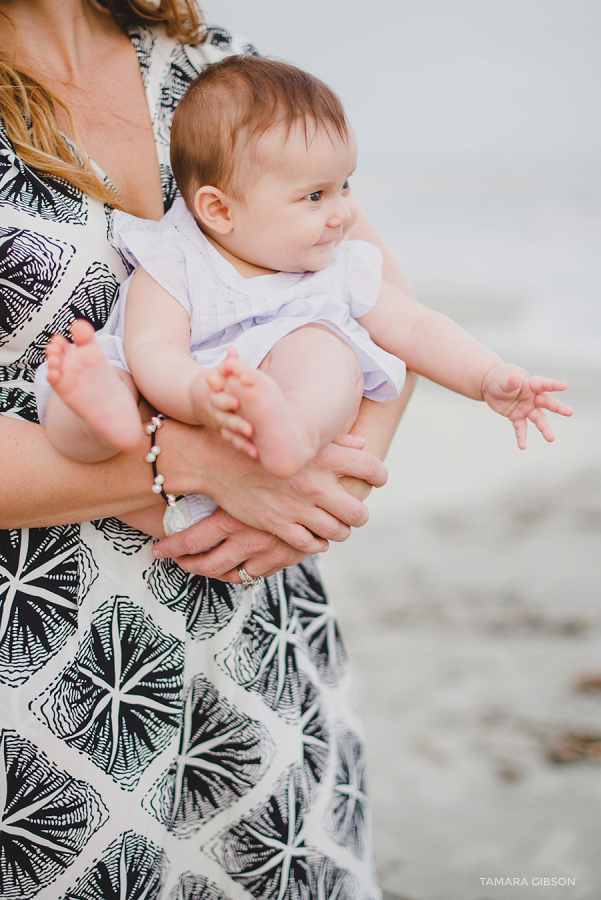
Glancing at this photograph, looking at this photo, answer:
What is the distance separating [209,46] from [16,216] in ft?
2.36

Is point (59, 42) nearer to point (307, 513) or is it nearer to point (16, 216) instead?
point (16, 216)

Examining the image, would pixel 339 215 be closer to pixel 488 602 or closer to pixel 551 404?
pixel 551 404

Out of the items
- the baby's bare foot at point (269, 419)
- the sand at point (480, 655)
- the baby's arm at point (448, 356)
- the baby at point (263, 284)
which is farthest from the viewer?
the sand at point (480, 655)

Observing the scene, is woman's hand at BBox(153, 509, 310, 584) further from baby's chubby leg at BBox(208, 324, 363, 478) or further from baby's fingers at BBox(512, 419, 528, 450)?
baby's fingers at BBox(512, 419, 528, 450)

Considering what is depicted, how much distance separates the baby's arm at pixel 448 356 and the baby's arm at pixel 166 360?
1.41 feet

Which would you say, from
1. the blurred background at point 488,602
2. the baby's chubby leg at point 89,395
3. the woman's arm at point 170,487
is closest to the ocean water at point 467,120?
the blurred background at point 488,602

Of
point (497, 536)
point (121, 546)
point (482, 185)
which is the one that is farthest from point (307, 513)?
point (482, 185)

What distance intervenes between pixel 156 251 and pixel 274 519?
498mm

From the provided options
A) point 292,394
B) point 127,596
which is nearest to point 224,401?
point 292,394

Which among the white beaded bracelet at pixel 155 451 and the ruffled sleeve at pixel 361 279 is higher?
the ruffled sleeve at pixel 361 279

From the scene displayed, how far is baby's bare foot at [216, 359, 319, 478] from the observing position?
79 centimetres

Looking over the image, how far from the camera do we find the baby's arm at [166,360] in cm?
87

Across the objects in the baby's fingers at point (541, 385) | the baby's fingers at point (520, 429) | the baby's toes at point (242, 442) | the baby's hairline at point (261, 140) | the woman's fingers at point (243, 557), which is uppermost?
the baby's hairline at point (261, 140)

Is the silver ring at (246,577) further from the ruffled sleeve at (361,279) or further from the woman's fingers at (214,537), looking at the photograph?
the ruffled sleeve at (361,279)
